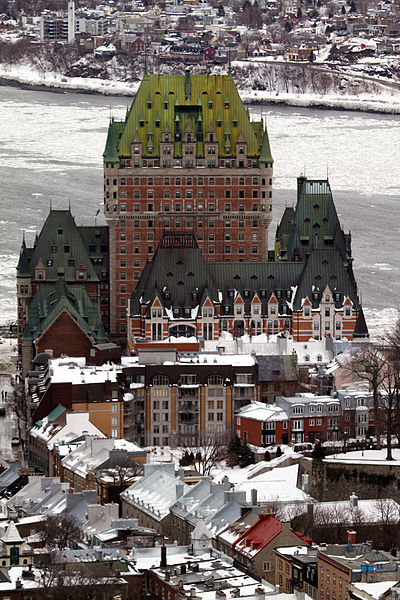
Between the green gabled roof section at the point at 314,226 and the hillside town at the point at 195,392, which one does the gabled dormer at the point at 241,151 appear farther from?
the green gabled roof section at the point at 314,226

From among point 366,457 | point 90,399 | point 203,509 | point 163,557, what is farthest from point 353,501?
point 90,399

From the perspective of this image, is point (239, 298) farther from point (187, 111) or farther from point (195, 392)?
point (187, 111)

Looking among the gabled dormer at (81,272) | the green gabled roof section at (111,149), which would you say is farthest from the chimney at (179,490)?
the green gabled roof section at (111,149)

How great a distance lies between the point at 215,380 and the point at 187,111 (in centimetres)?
2676

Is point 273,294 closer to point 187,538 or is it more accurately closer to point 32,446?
point 32,446

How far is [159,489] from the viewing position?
98562 mm

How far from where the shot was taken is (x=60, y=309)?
12825cm

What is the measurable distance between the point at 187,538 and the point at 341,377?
29662 mm

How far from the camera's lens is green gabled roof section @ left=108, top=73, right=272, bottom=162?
14112 cm

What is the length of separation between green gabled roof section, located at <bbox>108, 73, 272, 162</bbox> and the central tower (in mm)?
58

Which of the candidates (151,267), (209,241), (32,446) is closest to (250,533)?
(32,446)

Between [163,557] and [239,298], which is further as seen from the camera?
[239,298]

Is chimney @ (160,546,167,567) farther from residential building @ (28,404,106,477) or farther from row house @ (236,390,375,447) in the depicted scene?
row house @ (236,390,375,447)

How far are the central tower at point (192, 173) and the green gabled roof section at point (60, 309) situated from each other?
860 centimetres
